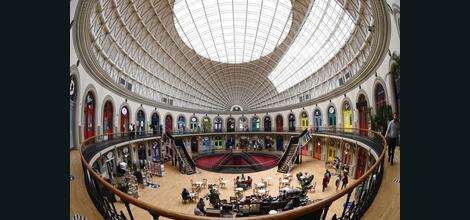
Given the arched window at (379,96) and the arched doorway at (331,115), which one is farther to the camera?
the arched doorway at (331,115)

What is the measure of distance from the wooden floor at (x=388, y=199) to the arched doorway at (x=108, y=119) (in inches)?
120

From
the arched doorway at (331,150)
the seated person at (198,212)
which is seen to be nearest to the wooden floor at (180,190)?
the seated person at (198,212)

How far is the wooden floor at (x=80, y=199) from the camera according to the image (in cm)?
216

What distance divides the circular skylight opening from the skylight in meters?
0.26

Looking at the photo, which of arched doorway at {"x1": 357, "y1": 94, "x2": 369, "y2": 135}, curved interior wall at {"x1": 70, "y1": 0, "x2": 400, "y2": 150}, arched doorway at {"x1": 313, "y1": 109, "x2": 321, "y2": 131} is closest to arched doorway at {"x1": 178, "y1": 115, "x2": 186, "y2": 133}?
curved interior wall at {"x1": 70, "y1": 0, "x2": 400, "y2": 150}

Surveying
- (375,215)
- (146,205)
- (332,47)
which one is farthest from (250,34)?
(375,215)

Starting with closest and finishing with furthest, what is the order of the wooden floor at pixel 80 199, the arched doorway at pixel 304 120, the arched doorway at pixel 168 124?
the wooden floor at pixel 80 199 → the arched doorway at pixel 304 120 → the arched doorway at pixel 168 124

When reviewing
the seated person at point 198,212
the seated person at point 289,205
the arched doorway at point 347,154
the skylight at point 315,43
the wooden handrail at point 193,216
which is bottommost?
the seated person at point 198,212

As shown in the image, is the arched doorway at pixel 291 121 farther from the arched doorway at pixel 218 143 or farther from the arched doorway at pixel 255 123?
the arched doorway at pixel 218 143

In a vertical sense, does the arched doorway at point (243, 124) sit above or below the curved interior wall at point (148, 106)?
below

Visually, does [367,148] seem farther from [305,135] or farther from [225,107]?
[225,107]

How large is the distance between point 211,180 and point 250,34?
3.16 metres

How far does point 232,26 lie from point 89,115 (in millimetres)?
1993

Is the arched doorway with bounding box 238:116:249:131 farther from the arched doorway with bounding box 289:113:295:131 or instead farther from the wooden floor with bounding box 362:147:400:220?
the wooden floor with bounding box 362:147:400:220
